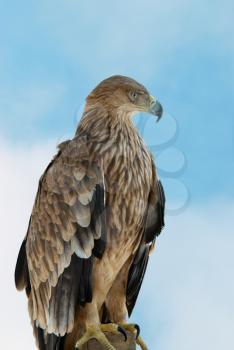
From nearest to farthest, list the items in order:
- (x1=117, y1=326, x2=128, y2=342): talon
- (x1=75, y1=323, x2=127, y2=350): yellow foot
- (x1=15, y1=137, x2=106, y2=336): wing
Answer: (x1=75, y1=323, x2=127, y2=350): yellow foot → (x1=117, y1=326, x2=128, y2=342): talon → (x1=15, y1=137, x2=106, y2=336): wing

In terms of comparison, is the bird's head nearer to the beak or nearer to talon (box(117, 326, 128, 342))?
the beak

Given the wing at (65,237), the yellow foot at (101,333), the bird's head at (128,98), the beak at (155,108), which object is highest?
the bird's head at (128,98)

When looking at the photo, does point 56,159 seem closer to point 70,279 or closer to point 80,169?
point 80,169

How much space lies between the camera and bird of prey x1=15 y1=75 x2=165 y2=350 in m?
4.89

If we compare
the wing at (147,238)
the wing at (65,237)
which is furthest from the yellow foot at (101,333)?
the wing at (147,238)

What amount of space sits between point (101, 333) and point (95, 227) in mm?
742

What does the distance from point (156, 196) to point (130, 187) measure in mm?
364

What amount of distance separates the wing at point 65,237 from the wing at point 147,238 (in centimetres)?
48

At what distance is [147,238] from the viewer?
5312 millimetres

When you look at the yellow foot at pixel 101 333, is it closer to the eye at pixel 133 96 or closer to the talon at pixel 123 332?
the talon at pixel 123 332

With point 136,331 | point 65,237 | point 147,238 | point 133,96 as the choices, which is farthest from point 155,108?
point 136,331

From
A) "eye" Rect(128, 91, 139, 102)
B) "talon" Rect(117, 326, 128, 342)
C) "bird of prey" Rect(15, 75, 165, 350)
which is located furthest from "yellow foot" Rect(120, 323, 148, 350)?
"eye" Rect(128, 91, 139, 102)

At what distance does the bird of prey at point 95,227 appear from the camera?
4.89 m

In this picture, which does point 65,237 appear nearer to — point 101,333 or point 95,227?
point 95,227
